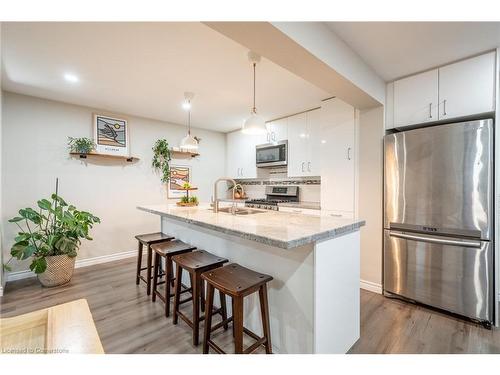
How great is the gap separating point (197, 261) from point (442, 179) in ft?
7.52

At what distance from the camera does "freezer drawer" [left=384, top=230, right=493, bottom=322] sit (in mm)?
1986

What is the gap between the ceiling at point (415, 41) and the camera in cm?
172

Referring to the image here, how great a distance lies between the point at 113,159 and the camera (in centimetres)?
371

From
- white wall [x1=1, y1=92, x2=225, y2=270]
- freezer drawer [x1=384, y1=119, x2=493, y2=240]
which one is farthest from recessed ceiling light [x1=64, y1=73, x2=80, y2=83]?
freezer drawer [x1=384, y1=119, x2=493, y2=240]

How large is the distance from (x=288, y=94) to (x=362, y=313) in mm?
2591

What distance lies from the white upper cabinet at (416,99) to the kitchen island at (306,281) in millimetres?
1444

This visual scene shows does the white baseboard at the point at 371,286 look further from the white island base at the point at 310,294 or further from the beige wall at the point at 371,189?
the white island base at the point at 310,294

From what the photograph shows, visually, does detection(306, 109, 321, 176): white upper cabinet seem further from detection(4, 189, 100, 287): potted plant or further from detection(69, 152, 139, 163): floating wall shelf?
detection(4, 189, 100, 287): potted plant

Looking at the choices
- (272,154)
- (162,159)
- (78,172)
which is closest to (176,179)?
(162,159)

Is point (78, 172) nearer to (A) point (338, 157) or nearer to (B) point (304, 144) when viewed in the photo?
(B) point (304, 144)

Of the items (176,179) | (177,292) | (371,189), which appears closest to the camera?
(177,292)

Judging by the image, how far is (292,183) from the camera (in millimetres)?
4297

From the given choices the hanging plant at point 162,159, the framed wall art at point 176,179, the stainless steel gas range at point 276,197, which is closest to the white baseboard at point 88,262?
the framed wall art at point 176,179
